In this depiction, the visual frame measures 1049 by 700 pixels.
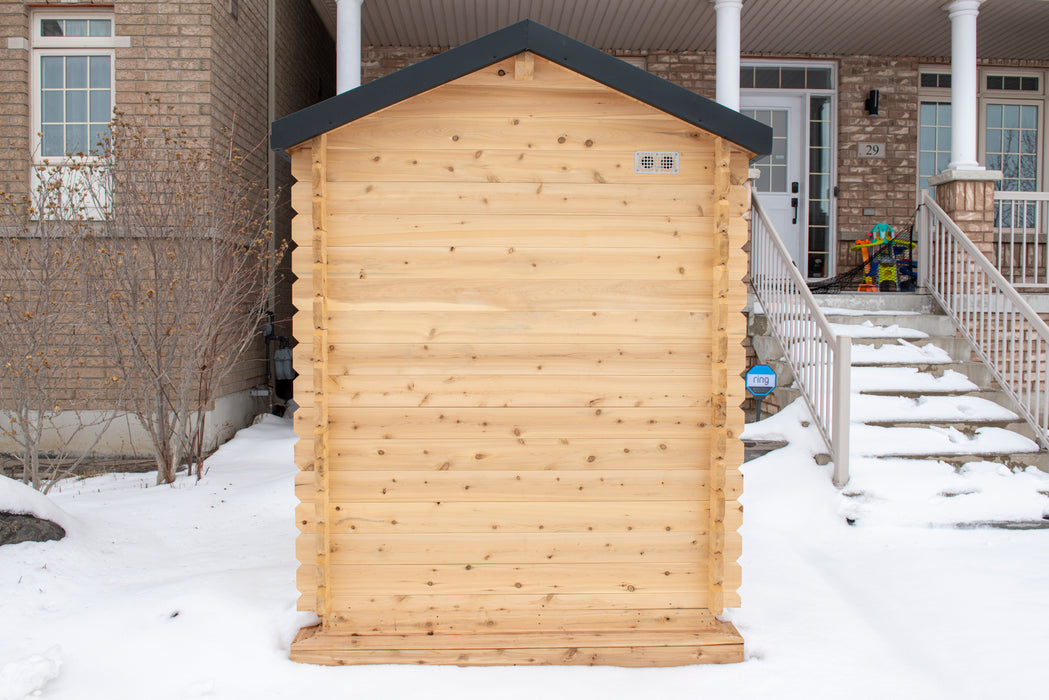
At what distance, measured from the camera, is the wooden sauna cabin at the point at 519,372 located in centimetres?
325

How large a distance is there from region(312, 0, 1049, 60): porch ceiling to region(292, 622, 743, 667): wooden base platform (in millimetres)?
6936

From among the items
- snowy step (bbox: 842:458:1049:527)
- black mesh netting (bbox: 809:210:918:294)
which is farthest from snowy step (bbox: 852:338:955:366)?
black mesh netting (bbox: 809:210:918:294)

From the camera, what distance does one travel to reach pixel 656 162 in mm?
3305

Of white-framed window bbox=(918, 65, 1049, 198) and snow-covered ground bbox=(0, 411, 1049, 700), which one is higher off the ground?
white-framed window bbox=(918, 65, 1049, 198)

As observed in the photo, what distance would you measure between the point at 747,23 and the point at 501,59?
6795 millimetres

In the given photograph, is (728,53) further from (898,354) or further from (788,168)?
(898,354)

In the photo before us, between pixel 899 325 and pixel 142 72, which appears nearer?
pixel 142 72

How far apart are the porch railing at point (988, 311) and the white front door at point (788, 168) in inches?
89.7

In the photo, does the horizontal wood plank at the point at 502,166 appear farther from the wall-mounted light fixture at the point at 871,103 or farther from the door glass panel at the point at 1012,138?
the door glass panel at the point at 1012,138

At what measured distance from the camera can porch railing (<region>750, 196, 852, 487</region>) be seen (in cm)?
514

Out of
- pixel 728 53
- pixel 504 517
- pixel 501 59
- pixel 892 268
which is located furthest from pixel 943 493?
pixel 728 53

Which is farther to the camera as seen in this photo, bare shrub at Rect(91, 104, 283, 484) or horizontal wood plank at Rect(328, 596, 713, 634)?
bare shrub at Rect(91, 104, 283, 484)

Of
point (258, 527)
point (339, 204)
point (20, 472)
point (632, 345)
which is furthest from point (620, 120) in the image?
point (20, 472)

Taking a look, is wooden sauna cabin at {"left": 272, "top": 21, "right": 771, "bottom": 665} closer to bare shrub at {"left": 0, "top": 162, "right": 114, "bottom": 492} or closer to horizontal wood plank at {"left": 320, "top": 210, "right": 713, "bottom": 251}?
horizontal wood plank at {"left": 320, "top": 210, "right": 713, "bottom": 251}
